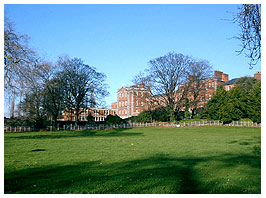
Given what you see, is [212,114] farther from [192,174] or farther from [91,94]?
[192,174]

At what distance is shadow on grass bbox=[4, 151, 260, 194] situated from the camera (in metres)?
5.90

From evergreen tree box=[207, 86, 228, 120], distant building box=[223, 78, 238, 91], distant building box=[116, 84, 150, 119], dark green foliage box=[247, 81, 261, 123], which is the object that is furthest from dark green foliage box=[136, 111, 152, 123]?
distant building box=[223, 78, 238, 91]

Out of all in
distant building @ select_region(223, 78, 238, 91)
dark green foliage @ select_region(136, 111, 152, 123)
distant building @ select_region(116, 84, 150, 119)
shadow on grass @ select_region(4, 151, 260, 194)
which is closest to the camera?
shadow on grass @ select_region(4, 151, 260, 194)

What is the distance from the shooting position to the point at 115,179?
6.80 m

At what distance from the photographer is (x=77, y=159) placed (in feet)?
32.9

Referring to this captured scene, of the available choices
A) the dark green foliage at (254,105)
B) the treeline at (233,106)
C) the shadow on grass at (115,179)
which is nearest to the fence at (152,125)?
the treeline at (233,106)

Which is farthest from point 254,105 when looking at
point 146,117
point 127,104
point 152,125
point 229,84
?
point 127,104

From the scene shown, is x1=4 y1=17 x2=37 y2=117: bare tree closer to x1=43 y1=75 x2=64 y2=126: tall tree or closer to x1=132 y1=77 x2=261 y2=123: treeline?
x1=43 y1=75 x2=64 y2=126: tall tree

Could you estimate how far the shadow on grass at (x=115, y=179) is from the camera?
590 centimetres

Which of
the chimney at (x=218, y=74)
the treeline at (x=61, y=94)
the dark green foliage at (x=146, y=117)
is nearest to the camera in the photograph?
the treeline at (x=61, y=94)

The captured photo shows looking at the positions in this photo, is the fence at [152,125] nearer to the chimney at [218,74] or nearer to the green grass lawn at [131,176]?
the chimney at [218,74]

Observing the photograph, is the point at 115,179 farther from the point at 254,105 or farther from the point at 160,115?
the point at 160,115
